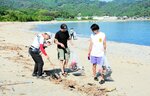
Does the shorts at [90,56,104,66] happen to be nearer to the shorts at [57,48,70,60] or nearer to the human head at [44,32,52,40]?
the shorts at [57,48,70,60]

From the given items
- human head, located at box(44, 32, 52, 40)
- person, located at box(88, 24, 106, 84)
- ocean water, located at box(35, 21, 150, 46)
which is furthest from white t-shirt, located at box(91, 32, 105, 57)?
ocean water, located at box(35, 21, 150, 46)

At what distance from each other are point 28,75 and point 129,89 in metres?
3.37

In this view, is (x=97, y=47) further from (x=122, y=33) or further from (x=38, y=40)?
(x=122, y=33)

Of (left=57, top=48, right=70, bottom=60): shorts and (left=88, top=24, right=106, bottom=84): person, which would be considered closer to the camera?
(left=88, top=24, right=106, bottom=84): person

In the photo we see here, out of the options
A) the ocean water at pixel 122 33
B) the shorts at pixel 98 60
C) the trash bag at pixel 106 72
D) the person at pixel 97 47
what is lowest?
the ocean water at pixel 122 33

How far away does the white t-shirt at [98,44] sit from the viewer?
32.4 ft

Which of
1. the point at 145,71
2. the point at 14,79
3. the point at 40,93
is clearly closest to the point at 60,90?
the point at 40,93

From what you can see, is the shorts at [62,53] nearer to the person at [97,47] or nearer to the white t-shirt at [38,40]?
the white t-shirt at [38,40]

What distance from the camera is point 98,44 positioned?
993cm

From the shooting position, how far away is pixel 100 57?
33.0 feet

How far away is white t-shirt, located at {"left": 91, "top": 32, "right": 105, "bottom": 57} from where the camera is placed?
32.4 ft

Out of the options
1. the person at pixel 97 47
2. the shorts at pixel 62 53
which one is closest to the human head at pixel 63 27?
the shorts at pixel 62 53

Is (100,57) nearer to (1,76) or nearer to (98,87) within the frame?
(98,87)

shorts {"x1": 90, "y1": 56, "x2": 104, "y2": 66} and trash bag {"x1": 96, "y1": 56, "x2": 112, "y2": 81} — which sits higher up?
shorts {"x1": 90, "y1": 56, "x2": 104, "y2": 66}
